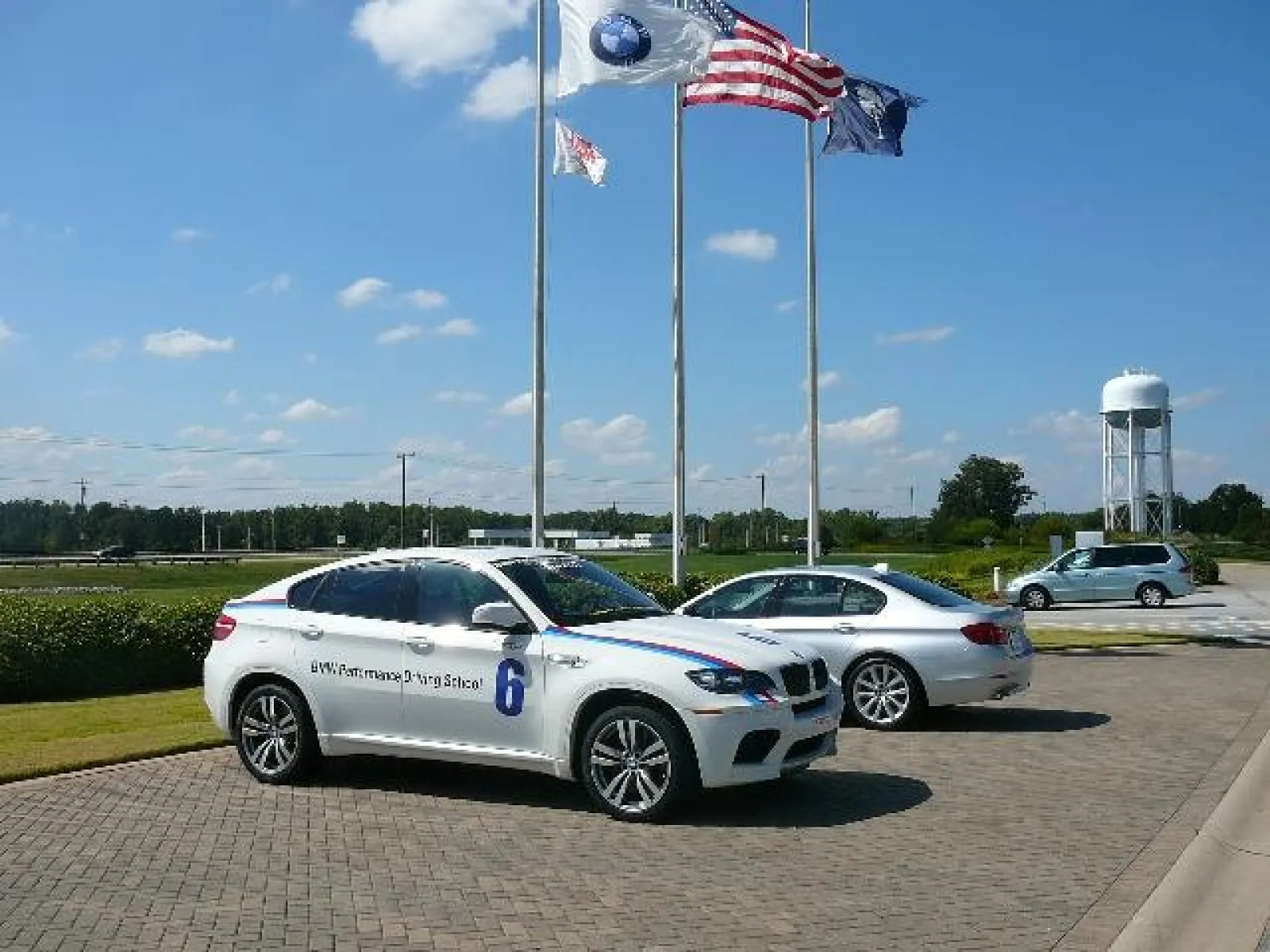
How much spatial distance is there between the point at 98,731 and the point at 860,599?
7.37 m

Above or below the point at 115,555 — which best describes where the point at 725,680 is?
above

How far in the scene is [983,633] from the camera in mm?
11703

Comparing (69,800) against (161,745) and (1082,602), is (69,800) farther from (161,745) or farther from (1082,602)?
(1082,602)

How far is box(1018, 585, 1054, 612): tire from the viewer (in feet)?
118

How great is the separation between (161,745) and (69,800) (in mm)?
2075

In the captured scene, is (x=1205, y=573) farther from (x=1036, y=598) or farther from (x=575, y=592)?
(x=575, y=592)

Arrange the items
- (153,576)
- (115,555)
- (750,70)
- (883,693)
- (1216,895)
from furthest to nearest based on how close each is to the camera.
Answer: (115,555) → (153,576) → (750,70) → (883,693) → (1216,895)

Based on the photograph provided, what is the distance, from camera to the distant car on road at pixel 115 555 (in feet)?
302

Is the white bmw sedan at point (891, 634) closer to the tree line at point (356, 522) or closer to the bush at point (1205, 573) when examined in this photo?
the bush at point (1205, 573)

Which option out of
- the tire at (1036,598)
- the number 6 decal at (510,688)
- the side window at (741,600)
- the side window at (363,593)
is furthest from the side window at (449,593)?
the tire at (1036,598)

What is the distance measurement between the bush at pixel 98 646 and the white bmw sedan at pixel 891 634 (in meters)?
8.70

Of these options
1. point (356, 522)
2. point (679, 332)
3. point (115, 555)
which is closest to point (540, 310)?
point (679, 332)

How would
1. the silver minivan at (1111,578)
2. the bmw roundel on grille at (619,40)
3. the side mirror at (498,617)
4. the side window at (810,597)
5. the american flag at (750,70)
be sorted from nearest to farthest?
the side mirror at (498,617) < the side window at (810,597) < the bmw roundel on grille at (619,40) < the american flag at (750,70) < the silver minivan at (1111,578)

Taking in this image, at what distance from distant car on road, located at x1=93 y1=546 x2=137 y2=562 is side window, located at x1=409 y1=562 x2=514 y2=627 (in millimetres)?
86279
